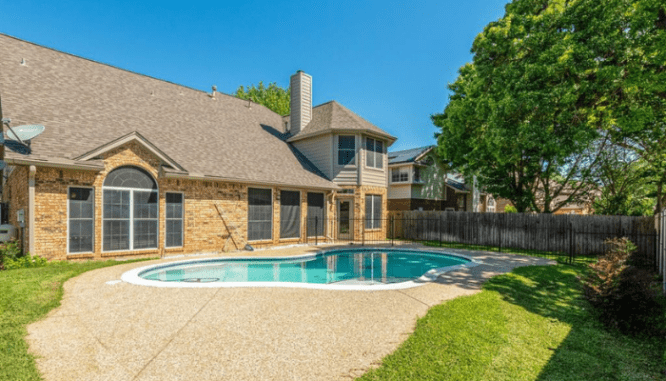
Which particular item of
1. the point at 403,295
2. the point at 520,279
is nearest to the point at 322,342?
the point at 403,295

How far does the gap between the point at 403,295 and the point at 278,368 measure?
3.84m

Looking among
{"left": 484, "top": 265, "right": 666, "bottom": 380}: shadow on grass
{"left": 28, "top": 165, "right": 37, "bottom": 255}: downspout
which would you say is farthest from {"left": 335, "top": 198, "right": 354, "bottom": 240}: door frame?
{"left": 28, "top": 165, "right": 37, "bottom": 255}: downspout

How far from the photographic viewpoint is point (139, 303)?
6.40 metres

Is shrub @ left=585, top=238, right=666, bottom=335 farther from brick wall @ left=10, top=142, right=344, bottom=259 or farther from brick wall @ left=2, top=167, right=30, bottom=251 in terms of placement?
brick wall @ left=2, top=167, right=30, bottom=251

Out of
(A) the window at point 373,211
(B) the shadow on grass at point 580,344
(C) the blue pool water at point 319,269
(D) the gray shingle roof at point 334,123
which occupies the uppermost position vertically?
(D) the gray shingle roof at point 334,123

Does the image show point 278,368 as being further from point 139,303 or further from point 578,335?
point 578,335

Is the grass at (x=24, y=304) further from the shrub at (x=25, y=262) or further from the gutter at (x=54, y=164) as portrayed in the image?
the gutter at (x=54, y=164)

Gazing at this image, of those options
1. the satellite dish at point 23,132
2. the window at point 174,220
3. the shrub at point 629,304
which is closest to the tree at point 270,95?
the window at point 174,220

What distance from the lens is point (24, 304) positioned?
237 inches

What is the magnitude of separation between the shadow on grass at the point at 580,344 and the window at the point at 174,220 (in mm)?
11451

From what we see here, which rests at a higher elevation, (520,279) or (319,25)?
(319,25)

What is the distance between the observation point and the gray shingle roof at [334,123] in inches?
754

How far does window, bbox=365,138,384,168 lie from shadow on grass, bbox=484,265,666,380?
12.0 meters

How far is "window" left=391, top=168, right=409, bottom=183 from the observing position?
27156 millimetres
